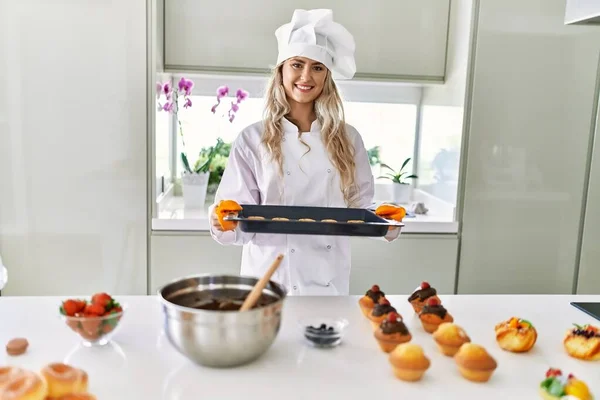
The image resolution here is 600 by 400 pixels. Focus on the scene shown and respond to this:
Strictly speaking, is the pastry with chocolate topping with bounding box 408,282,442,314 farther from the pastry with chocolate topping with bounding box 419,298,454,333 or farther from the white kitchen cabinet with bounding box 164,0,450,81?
the white kitchen cabinet with bounding box 164,0,450,81

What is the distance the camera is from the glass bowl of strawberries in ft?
3.09

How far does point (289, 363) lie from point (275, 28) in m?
1.62

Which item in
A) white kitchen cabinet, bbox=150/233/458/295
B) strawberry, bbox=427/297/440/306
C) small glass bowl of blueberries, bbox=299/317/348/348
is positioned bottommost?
white kitchen cabinet, bbox=150/233/458/295

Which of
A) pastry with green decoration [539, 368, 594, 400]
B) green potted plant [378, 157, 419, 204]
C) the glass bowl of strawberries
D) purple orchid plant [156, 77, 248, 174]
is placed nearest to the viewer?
pastry with green decoration [539, 368, 594, 400]

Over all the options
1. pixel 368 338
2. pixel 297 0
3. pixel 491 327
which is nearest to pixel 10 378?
pixel 368 338

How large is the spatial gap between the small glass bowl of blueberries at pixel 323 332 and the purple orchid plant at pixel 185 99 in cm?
143

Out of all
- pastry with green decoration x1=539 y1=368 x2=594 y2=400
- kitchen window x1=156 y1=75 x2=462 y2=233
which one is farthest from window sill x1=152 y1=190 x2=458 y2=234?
pastry with green decoration x1=539 y1=368 x2=594 y2=400

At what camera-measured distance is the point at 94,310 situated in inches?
37.8

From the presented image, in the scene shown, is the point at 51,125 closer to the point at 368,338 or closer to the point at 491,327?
the point at 368,338

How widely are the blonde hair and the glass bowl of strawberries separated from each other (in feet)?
2.60

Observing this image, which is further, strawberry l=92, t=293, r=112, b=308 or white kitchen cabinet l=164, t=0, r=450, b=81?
white kitchen cabinet l=164, t=0, r=450, b=81

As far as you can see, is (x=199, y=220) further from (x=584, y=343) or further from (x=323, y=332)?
(x=584, y=343)

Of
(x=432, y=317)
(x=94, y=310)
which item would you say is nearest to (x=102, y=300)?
(x=94, y=310)

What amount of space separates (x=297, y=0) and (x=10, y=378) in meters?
1.84
